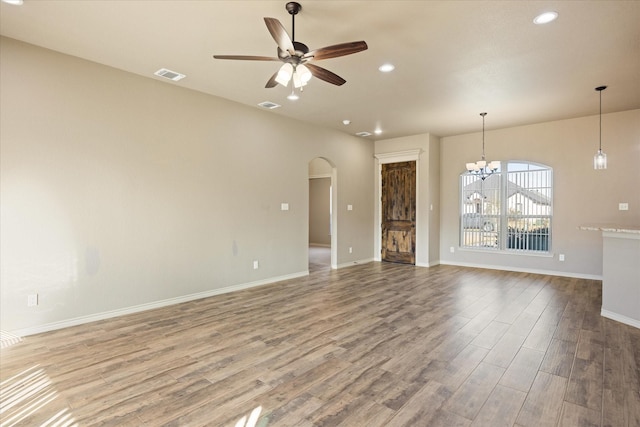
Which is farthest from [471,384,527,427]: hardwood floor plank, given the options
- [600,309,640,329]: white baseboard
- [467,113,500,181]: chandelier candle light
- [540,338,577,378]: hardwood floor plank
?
[467,113,500,181]: chandelier candle light

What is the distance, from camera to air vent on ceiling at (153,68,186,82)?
13.4ft

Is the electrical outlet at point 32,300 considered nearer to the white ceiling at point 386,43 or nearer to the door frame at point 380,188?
the white ceiling at point 386,43

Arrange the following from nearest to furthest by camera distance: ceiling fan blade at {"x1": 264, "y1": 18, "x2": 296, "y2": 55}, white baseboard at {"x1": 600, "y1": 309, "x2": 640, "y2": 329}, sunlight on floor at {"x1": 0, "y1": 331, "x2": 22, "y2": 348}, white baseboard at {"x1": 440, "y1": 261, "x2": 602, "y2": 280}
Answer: ceiling fan blade at {"x1": 264, "y1": 18, "x2": 296, "y2": 55}, sunlight on floor at {"x1": 0, "y1": 331, "x2": 22, "y2": 348}, white baseboard at {"x1": 600, "y1": 309, "x2": 640, "y2": 329}, white baseboard at {"x1": 440, "y1": 261, "x2": 602, "y2": 280}

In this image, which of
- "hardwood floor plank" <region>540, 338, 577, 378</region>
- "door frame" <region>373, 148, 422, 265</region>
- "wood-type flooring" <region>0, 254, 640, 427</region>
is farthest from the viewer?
"door frame" <region>373, 148, 422, 265</region>

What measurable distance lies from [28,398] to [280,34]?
3159 mm

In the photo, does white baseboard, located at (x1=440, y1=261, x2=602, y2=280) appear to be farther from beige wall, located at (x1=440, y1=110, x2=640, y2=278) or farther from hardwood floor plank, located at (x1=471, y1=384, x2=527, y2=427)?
hardwood floor plank, located at (x1=471, y1=384, x2=527, y2=427)

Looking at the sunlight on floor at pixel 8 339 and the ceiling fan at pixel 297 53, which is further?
the sunlight on floor at pixel 8 339

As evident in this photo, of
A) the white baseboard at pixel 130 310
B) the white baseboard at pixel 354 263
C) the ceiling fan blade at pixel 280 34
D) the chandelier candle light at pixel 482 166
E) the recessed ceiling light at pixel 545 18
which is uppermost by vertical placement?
the recessed ceiling light at pixel 545 18

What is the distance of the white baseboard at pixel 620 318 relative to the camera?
3.61m

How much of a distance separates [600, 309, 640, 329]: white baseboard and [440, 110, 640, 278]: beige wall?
2608 millimetres

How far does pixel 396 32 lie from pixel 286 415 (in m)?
3.37

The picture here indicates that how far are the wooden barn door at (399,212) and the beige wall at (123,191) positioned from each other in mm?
2989

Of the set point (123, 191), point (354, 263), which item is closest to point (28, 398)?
point (123, 191)

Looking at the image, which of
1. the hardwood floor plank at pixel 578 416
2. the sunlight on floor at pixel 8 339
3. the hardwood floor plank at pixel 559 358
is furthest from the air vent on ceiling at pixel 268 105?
the hardwood floor plank at pixel 578 416
